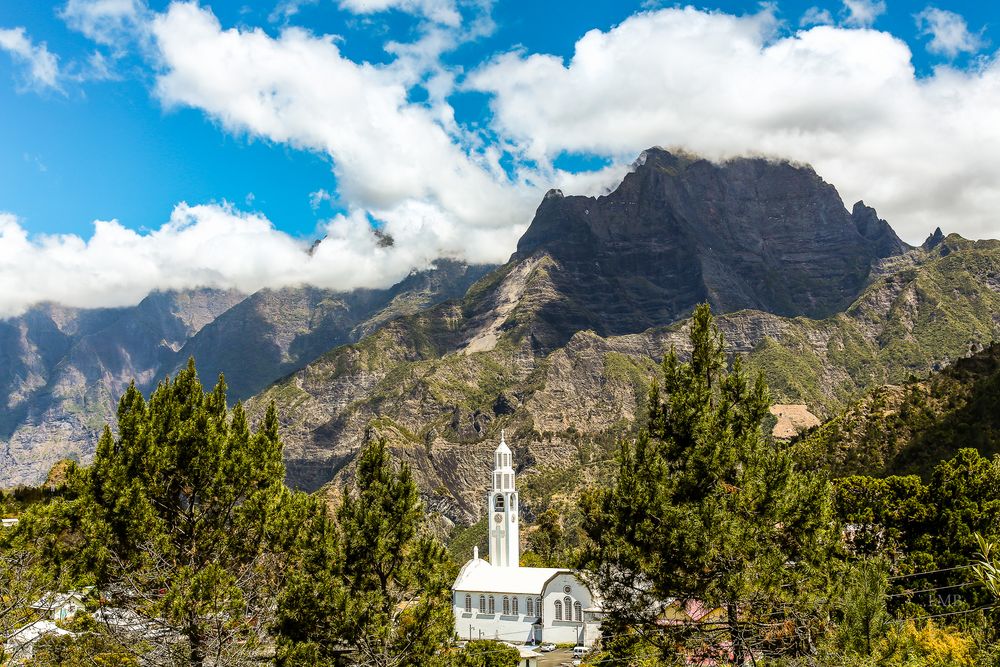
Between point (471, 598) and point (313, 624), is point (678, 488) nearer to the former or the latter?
point (313, 624)

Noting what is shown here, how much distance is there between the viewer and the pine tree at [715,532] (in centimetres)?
1895

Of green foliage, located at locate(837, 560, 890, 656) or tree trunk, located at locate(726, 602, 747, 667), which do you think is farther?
green foliage, located at locate(837, 560, 890, 656)

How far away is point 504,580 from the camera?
78062mm

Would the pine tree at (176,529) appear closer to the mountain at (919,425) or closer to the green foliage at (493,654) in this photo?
the green foliage at (493,654)

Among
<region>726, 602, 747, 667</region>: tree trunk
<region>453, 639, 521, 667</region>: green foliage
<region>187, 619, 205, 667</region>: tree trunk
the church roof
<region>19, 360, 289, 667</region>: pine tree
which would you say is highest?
<region>19, 360, 289, 667</region>: pine tree

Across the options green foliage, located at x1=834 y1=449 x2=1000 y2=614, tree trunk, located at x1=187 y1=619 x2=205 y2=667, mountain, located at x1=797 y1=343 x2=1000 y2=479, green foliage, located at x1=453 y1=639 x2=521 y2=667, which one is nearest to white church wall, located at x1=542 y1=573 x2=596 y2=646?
green foliage, located at x1=453 y1=639 x2=521 y2=667

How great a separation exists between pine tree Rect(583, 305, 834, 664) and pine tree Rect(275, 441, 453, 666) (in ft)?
18.4

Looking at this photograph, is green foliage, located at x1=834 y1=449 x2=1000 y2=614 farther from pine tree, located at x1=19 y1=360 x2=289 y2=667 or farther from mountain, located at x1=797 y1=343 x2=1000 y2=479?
pine tree, located at x1=19 y1=360 x2=289 y2=667

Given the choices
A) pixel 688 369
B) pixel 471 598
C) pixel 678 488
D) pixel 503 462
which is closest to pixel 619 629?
pixel 678 488

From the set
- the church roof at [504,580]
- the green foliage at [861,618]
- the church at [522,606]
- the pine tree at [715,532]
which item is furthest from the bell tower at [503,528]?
the green foliage at [861,618]

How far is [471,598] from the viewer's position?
7731cm

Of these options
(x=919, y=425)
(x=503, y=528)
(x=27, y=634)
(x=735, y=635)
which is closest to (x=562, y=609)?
(x=503, y=528)

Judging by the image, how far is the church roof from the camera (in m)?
75.8

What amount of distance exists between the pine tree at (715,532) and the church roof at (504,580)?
55564 millimetres
